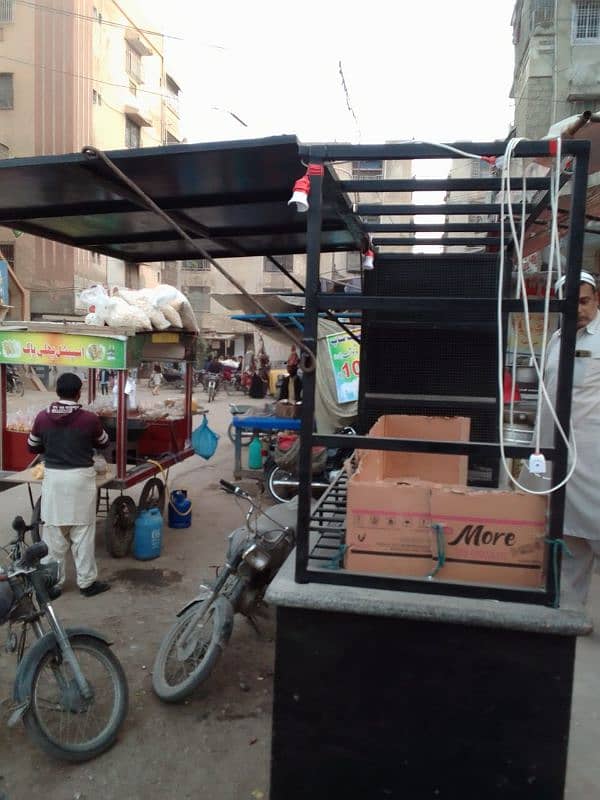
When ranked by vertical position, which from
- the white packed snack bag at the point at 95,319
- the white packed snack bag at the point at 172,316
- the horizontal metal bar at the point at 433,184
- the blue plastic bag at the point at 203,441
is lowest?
the blue plastic bag at the point at 203,441

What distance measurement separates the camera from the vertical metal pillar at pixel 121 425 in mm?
5156

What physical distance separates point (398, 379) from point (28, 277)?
82.6 ft

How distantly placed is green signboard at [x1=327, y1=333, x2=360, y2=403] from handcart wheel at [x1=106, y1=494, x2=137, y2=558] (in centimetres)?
370

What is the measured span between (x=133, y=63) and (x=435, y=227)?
3082 centimetres

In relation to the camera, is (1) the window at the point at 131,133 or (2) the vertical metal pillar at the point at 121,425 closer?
(2) the vertical metal pillar at the point at 121,425

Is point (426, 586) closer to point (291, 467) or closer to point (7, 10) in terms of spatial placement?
point (291, 467)

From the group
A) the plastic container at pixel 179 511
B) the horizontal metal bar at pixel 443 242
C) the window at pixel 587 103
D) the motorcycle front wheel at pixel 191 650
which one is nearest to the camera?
the motorcycle front wheel at pixel 191 650

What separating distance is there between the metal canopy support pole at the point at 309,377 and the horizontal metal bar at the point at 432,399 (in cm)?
143

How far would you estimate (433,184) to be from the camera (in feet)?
7.96

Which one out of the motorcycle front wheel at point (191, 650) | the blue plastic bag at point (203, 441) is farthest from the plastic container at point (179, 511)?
the motorcycle front wheel at point (191, 650)

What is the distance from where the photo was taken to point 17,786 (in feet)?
8.79

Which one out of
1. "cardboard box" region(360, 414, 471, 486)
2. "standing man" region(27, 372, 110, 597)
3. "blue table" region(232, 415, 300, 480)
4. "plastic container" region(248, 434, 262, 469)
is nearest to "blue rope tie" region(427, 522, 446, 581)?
"cardboard box" region(360, 414, 471, 486)

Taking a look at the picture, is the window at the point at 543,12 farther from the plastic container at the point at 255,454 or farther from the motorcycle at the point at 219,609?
the motorcycle at the point at 219,609

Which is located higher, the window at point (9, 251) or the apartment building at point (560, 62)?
the apartment building at point (560, 62)
